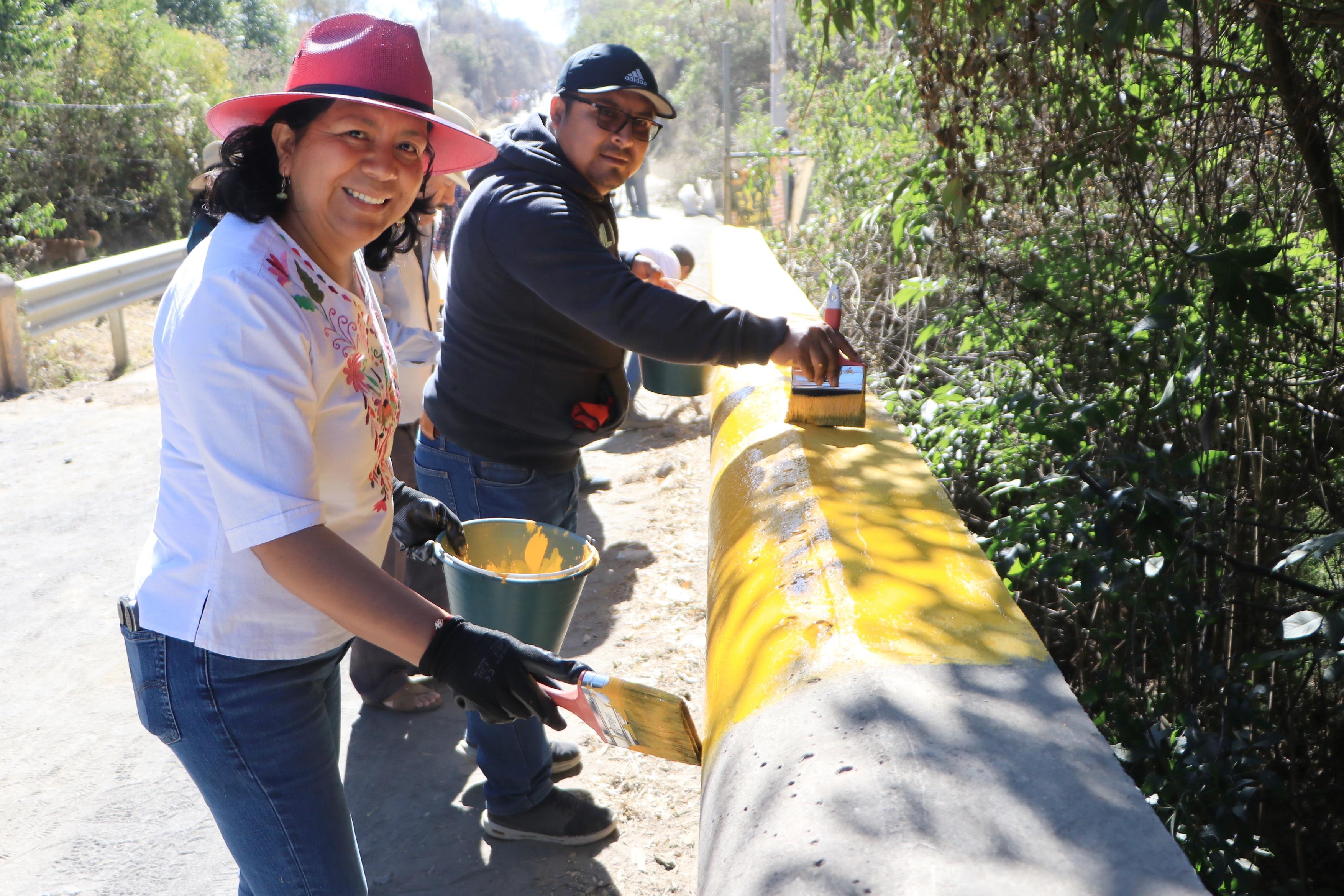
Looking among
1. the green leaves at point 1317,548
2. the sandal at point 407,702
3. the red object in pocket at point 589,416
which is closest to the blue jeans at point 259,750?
the red object in pocket at point 589,416

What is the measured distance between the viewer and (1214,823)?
2109 mm

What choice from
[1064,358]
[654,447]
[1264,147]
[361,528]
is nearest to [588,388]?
[361,528]

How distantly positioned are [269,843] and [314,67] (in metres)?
1.38

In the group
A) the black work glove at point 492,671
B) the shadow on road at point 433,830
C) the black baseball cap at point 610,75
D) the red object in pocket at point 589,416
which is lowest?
the shadow on road at point 433,830

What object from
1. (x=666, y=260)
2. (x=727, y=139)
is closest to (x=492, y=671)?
(x=666, y=260)

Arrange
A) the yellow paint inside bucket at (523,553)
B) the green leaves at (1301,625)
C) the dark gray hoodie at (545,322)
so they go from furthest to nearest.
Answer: the yellow paint inside bucket at (523,553), the dark gray hoodie at (545,322), the green leaves at (1301,625)

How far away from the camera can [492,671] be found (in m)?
1.69

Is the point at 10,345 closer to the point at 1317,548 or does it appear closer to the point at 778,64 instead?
the point at 1317,548

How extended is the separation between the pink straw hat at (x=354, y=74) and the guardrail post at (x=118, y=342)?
27.3ft

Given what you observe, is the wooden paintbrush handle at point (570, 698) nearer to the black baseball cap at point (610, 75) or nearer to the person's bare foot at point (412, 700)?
the black baseball cap at point (610, 75)

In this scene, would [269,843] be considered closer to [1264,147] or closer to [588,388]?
[588,388]

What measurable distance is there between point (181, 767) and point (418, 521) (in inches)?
66.6

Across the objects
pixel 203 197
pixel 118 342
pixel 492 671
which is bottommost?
pixel 118 342

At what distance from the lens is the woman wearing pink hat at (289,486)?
159cm
